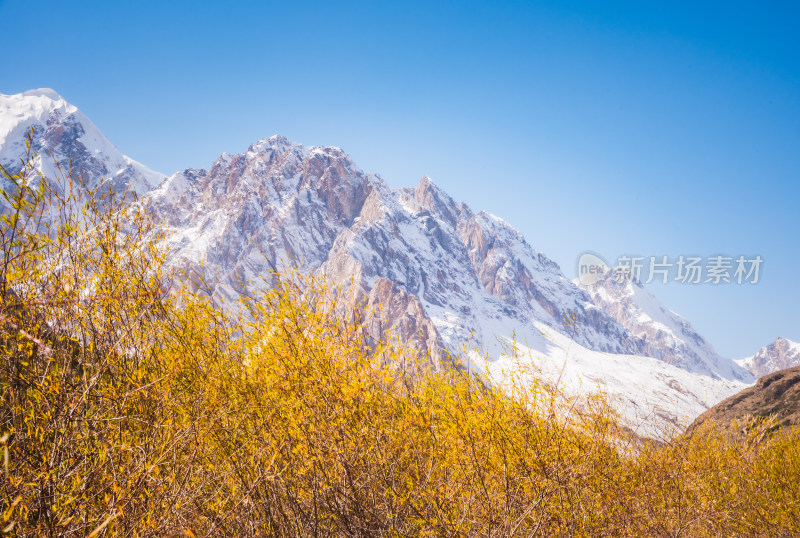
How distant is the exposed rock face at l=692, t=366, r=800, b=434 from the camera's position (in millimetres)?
35500

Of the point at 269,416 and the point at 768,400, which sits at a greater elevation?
the point at 768,400

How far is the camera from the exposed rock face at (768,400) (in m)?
35.5

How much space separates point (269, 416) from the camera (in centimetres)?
538

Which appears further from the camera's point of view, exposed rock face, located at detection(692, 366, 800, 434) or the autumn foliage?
exposed rock face, located at detection(692, 366, 800, 434)

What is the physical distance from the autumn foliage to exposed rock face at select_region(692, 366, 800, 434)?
36854mm

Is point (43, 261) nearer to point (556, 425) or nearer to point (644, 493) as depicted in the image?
point (556, 425)

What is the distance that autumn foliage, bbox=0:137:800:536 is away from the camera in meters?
4.05

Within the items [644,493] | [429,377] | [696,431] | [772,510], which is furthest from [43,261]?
[696,431]

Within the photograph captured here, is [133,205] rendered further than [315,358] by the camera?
Yes

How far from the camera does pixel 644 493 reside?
7.93 meters

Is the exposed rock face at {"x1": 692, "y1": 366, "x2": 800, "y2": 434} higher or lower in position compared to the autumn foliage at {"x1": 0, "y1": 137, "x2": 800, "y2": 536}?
higher

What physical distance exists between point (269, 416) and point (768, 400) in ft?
173

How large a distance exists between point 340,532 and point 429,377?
3.29 meters

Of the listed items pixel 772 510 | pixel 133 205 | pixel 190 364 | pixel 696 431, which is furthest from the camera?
pixel 696 431
